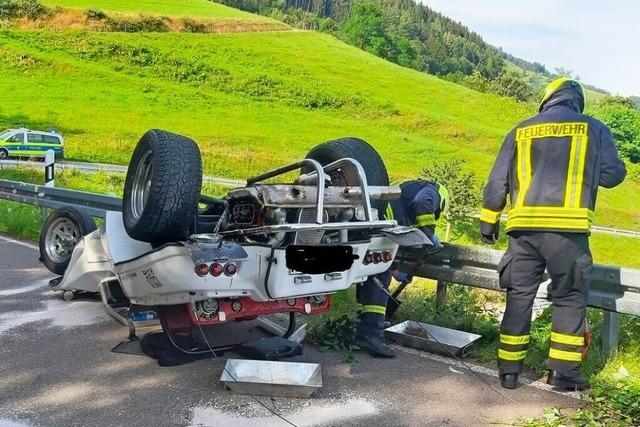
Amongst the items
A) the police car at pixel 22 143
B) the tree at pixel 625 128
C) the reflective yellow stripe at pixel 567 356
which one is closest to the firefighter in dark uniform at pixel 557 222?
the reflective yellow stripe at pixel 567 356

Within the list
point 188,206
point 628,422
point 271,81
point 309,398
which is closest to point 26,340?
point 188,206

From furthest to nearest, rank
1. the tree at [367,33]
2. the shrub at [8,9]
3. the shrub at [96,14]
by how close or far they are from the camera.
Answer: the tree at [367,33]
the shrub at [96,14]
the shrub at [8,9]

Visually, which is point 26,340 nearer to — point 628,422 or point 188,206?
point 188,206

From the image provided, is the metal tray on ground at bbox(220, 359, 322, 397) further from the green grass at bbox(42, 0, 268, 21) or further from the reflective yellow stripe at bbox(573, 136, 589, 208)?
the green grass at bbox(42, 0, 268, 21)

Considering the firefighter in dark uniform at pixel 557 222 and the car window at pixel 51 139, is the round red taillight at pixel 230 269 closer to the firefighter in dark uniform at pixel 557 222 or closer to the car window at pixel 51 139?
the firefighter in dark uniform at pixel 557 222

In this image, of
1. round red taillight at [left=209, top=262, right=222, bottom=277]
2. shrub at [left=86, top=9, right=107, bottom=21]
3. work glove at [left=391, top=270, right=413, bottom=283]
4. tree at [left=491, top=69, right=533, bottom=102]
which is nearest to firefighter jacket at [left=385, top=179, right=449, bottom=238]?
work glove at [left=391, top=270, right=413, bottom=283]

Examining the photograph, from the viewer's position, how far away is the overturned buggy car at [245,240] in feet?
12.8

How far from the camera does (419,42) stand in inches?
5423

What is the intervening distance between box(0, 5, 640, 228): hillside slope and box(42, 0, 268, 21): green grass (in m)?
5.67

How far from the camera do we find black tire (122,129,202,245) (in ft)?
13.1

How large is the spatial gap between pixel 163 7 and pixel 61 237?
234 feet

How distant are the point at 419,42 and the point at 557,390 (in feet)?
458

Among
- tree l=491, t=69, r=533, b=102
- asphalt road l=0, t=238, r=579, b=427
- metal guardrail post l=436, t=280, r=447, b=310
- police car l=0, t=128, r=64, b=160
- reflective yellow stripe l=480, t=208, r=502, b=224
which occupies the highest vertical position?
tree l=491, t=69, r=533, b=102

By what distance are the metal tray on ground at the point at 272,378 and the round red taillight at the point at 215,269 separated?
57 cm
